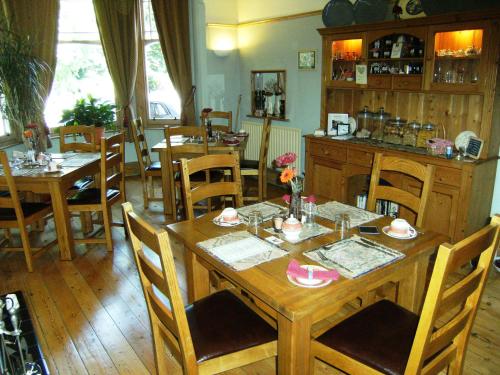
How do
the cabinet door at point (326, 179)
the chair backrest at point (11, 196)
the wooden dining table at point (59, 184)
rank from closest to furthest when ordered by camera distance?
the chair backrest at point (11, 196) < the wooden dining table at point (59, 184) < the cabinet door at point (326, 179)

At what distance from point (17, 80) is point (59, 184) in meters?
1.74

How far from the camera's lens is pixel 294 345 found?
4.95ft

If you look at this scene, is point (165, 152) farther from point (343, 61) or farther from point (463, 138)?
point (463, 138)

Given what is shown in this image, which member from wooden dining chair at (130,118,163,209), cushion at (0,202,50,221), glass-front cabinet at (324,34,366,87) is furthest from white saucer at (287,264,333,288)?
wooden dining chair at (130,118,163,209)

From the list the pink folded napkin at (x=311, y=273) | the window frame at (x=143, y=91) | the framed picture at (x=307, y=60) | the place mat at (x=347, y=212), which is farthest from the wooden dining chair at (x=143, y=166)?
the pink folded napkin at (x=311, y=273)

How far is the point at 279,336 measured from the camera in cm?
156

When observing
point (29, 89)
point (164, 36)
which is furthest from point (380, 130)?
point (29, 89)

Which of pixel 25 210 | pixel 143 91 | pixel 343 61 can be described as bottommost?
pixel 25 210

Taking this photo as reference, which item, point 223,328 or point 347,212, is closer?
point 223,328

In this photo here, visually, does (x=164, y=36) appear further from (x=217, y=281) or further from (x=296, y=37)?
(x=217, y=281)

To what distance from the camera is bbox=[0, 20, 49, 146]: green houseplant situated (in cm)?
414

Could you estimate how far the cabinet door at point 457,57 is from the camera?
9.67 feet

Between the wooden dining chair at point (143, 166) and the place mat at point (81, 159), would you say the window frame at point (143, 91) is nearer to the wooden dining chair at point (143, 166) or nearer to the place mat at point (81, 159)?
the wooden dining chair at point (143, 166)

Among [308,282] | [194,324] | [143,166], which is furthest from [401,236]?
[143,166]
